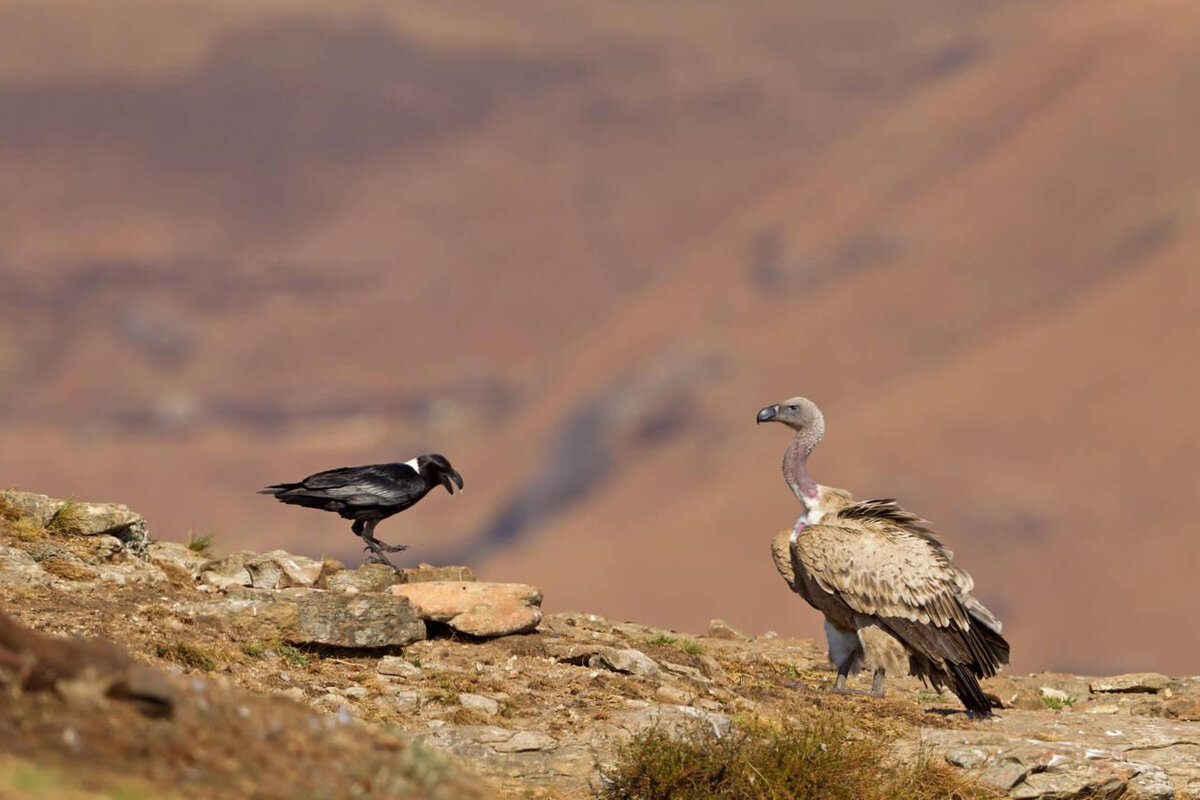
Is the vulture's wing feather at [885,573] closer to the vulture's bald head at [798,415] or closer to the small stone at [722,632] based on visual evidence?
the vulture's bald head at [798,415]

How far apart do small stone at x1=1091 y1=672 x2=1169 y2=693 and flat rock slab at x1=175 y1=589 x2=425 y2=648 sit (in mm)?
9584

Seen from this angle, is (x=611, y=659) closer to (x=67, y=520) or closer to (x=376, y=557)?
(x=376, y=557)

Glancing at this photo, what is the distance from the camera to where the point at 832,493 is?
1903 centimetres

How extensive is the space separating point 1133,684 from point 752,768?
970 cm

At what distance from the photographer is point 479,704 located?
15.1m

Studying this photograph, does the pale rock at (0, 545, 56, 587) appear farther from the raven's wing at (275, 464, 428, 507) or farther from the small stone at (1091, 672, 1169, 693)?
the small stone at (1091, 672, 1169, 693)

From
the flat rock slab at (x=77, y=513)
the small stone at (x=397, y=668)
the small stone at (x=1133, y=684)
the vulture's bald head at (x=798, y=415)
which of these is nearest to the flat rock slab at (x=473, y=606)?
the small stone at (x=397, y=668)

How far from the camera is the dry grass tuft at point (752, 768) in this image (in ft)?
44.2

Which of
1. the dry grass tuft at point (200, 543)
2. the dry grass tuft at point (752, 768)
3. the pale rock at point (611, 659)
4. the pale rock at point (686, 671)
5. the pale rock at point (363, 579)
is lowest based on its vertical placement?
the dry grass tuft at point (752, 768)

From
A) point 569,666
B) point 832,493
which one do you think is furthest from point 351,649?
point 832,493

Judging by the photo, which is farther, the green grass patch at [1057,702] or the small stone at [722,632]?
the small stone at [722,632]

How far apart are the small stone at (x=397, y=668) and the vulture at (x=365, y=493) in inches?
83.9

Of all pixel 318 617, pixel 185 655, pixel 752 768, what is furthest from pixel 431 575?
pixel 752 768

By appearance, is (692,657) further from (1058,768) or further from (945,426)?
(945,426)
